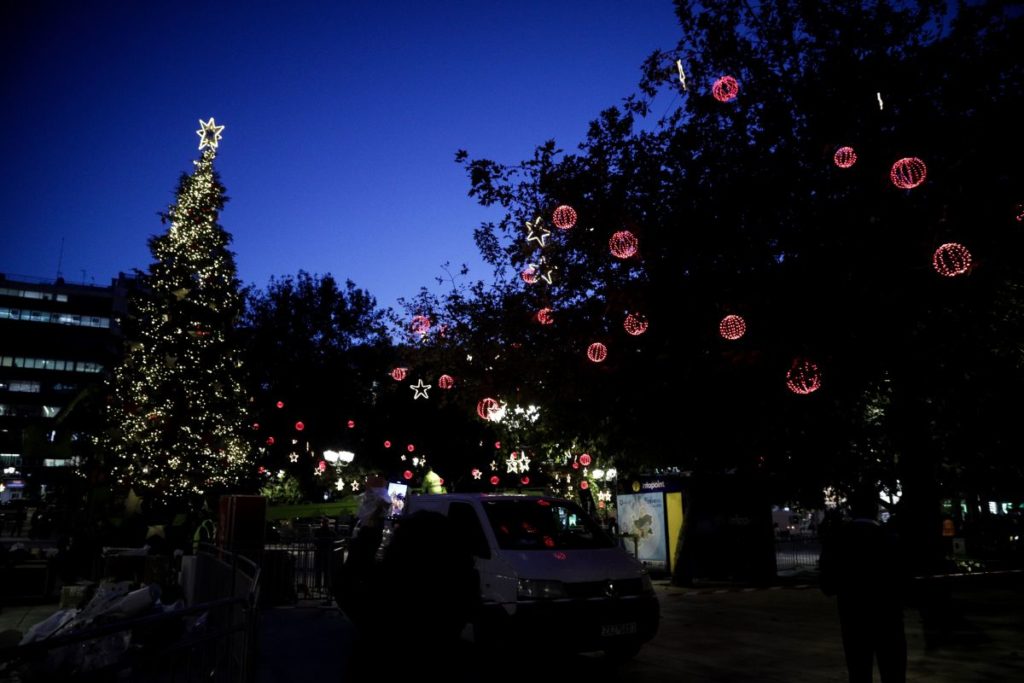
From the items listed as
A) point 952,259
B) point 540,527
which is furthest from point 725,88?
point 540,527

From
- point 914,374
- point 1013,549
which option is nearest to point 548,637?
point 914,374

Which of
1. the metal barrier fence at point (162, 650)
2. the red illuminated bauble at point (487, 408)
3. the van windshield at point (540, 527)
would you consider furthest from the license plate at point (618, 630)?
the red illuminated bauble at point (487, 408)

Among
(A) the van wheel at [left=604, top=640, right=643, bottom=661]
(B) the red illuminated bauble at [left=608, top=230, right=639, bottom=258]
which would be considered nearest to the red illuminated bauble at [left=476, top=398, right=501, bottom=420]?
(B) the red illuminated bauble at [left=608, top=230, right=639, bottom=258]

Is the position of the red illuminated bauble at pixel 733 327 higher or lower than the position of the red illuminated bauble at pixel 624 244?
lower

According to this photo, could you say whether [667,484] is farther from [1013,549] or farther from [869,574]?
[869,574]

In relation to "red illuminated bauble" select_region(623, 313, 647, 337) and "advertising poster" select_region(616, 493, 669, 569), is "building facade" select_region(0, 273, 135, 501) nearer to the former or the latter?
"advertising poster" select_region(616, 493, 669, 569)

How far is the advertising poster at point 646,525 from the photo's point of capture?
17.6 metres

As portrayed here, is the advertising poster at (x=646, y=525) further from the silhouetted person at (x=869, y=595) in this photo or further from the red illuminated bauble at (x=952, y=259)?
the silhouetted person at (x=869, y=595)

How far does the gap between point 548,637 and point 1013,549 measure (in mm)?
19029

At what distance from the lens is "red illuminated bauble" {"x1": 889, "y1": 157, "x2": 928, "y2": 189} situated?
9.16 meters

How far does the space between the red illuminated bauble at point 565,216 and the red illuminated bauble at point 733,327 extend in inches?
132

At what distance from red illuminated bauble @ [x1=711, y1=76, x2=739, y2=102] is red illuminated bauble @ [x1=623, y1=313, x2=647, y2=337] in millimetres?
3919

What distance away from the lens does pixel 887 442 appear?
15.1 m

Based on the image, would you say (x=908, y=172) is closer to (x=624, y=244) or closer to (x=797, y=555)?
(x=624, y=244)
